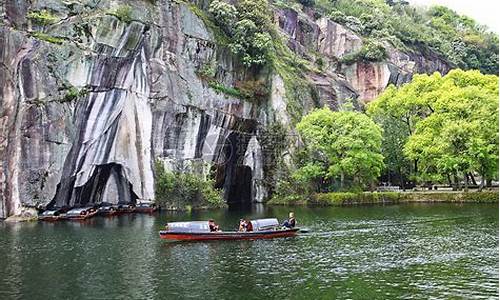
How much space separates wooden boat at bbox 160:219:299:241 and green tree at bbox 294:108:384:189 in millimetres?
26514

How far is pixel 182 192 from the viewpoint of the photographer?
203 ft

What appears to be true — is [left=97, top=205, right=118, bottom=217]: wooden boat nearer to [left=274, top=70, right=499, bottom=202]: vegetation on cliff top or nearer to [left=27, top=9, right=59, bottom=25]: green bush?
[left=274, top=70, right=499, bottom=202]: vegetation on cliff top

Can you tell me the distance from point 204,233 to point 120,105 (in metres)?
28.7

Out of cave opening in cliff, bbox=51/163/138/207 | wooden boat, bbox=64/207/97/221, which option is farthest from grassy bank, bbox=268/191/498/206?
wooden boat, bbox=64/207/97/221

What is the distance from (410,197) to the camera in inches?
2445

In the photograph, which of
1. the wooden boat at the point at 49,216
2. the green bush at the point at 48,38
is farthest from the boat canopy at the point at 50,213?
the green bush at the point at 48,38

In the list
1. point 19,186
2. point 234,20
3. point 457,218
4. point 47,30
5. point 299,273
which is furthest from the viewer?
point 234,20

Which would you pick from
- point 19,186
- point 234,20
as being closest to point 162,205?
point 19,186

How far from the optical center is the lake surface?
22.1 meters

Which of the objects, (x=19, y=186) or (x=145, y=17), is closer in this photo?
(x=19, y=186)

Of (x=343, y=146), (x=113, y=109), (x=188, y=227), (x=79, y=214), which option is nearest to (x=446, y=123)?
(x=343, y=146)

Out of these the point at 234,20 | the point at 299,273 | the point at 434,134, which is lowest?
the point at 299,273

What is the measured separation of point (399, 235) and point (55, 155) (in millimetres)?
35436

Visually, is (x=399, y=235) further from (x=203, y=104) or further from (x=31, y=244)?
(x=203, y=104)
